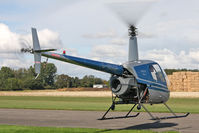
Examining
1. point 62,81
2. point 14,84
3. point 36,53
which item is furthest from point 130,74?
point 62,81

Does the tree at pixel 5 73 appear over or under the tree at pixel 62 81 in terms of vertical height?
over

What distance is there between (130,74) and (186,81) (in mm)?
63971

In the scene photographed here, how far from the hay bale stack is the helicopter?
6156 centimetres

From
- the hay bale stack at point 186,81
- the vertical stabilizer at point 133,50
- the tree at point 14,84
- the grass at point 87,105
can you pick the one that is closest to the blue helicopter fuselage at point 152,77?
the vertical stabilizer at point 133,50

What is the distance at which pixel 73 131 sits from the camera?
49.7ft

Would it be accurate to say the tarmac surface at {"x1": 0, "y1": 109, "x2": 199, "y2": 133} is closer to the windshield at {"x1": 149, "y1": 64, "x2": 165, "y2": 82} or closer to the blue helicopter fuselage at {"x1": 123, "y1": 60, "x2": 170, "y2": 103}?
the blue helicopter fuselage at {"x1": 123, "y1": 60, "x2": 170, "y2": 103}

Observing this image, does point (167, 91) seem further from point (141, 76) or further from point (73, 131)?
point (73, 131)

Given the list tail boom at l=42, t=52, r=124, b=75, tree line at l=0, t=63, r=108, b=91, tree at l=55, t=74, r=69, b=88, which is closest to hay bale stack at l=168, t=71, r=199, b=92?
tail boom at l=42, t=52, r=124, b=75

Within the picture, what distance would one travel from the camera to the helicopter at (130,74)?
14.8m

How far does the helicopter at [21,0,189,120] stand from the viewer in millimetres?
14836

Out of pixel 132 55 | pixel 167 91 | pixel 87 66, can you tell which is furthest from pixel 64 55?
pixel 167 91

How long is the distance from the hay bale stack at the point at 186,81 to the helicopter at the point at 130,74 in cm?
6156

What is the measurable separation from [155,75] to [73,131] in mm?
5128

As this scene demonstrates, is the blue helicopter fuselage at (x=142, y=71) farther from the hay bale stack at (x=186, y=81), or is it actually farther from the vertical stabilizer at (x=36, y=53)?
the hay bale stack at (x=186, y=81)
